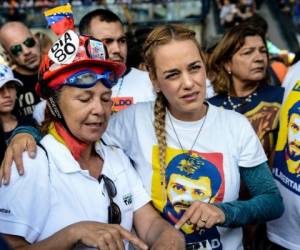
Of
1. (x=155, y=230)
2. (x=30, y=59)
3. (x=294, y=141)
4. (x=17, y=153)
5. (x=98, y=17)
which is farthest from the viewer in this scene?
(x=30, y=59)

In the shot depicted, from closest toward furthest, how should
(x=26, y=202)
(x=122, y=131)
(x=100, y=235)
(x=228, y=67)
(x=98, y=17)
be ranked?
1. (x=100, y=235)
2. (x=26, y=202)
3. (x=122, y=131)
4. (x=98, y=17)
5. (x=228, y=67)

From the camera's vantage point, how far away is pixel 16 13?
12.7 metres

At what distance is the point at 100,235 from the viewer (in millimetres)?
1589

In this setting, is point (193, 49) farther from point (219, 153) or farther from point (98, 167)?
point (98, 167)

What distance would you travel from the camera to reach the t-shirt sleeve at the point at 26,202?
1.68 meters

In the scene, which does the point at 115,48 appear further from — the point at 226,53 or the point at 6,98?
the point at 6,98

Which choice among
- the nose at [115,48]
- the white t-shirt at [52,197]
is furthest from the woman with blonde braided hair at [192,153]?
the nose at [115,48]

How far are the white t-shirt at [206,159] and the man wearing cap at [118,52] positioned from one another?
0.89 m

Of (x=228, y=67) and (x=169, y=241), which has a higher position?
(x=228, y=67)

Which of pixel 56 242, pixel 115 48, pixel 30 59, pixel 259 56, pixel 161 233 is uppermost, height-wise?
pixel 115 48

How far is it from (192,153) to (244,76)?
1.29m

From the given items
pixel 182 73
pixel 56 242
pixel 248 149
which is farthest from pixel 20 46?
pixel 56 242

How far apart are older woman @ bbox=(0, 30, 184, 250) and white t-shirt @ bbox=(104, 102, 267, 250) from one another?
0.60ft

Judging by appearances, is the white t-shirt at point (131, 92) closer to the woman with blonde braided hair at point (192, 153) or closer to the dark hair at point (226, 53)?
the dark hair at point (226, 53)
